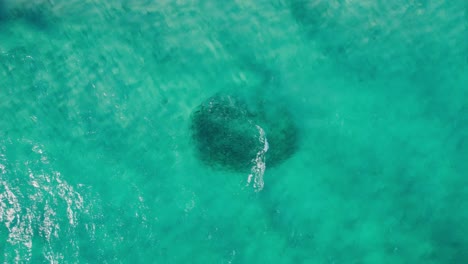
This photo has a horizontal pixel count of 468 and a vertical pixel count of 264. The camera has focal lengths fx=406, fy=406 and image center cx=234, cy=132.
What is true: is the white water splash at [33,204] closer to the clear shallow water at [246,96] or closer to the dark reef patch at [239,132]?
the clear shallow water at [246,96]

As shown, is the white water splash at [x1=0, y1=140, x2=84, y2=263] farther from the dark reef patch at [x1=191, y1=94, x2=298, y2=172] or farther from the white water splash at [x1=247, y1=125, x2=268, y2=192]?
the white water splash at [x1=247, y1=125, x2=268, y2=192]

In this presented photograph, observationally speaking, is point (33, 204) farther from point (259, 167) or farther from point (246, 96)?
point (246, 96)

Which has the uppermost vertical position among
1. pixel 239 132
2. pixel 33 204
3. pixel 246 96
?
pixel 246 96

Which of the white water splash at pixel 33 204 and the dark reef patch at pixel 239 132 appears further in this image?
the dark reef patch at pixel 239 132

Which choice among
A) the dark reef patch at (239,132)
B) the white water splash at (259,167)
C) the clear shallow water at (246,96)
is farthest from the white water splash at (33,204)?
the white water splash at (259,167)

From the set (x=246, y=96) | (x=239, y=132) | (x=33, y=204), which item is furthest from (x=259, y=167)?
(x=33, y=204)

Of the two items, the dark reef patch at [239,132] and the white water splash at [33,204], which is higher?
the dark reef patch at [239,132]

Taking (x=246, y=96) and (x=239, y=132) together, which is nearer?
(x=239, y=132)
